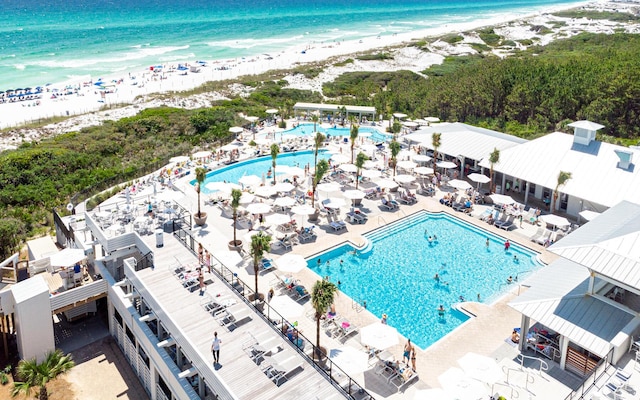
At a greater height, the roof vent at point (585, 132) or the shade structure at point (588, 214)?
the roof vent at point (585, 132)

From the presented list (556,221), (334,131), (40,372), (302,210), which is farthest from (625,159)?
(40,372)

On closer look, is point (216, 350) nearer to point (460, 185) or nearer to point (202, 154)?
point (460, 185)

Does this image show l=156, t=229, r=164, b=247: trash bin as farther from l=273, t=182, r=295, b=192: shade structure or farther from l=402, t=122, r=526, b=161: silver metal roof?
l=402, t=122, r=526, b=161: silver metal roof

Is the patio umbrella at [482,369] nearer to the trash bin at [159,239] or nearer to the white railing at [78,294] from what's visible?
the trash bin at [159,239]

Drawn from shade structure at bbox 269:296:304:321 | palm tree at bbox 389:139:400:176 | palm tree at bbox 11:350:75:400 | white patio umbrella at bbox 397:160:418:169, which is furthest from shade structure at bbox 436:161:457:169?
palm tree at bbox 11:350:75:400

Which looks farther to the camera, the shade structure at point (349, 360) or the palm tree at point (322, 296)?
the palm tree at point (322, 296)

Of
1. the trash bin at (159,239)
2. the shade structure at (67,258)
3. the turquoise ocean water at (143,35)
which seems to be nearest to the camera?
the shade structure at (67,258)

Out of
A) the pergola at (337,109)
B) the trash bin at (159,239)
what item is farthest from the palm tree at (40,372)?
the pergola at (337,109)
